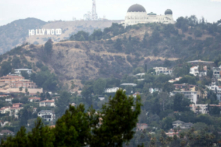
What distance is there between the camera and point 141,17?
166500 mm

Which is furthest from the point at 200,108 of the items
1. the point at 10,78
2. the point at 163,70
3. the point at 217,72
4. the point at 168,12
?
the point at 168,12

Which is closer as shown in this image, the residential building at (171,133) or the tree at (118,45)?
the residential building at (171,133)

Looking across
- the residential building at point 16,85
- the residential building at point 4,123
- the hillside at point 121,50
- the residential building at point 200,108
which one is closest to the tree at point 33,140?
the residential building at point 4,123

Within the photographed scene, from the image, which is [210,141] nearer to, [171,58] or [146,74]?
[146,74]

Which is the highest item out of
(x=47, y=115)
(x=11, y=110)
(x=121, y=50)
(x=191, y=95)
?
(x=121, y=50)

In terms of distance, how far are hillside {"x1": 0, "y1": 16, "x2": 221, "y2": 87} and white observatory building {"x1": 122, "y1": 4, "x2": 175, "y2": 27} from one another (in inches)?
156

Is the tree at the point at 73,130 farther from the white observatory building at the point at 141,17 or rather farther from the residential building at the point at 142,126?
the white observatory building at the point at 141,17

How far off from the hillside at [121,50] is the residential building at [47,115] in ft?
87.2

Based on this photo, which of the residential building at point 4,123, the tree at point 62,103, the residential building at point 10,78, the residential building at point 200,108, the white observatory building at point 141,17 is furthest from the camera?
the white observatory building at point 141,17

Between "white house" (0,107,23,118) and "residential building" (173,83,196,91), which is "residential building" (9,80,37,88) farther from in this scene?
"residential building" (173,83,196,91)

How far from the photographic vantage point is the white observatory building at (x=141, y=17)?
16525 cm

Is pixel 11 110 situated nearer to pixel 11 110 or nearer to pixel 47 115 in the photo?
pixel 11 110

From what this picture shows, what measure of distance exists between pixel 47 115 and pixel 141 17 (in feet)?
219

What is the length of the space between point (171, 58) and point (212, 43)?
12820mm
